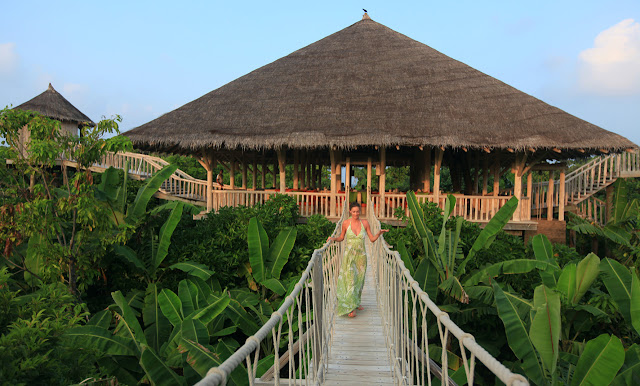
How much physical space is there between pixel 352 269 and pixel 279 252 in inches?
143

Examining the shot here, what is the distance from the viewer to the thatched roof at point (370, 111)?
1070cm

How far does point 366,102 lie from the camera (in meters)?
12.1

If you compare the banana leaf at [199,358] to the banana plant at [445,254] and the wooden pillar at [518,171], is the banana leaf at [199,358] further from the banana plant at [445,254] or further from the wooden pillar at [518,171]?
the wooden pillar at [518,171]

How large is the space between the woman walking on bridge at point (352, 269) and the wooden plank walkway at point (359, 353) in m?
0.16

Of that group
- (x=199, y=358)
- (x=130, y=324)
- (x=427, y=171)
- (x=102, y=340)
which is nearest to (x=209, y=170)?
(x=427, y=171)

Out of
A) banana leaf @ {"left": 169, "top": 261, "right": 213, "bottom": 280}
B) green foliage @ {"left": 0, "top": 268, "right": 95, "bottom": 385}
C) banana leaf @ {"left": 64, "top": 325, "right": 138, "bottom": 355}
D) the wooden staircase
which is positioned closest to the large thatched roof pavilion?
the wooden staircase

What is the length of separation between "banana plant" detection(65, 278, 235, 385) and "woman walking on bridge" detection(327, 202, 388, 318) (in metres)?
1.46

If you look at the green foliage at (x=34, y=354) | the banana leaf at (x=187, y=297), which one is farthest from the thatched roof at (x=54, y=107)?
the green foliage at (x=34, y=354)

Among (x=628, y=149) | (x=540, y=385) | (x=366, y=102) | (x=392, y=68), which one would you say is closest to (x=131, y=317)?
(x=540, y=385)

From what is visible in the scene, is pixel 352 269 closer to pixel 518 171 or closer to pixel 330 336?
pixel 330 336

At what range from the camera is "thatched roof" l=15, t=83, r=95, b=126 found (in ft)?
64.6

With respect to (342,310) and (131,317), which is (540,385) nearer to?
(342,310)

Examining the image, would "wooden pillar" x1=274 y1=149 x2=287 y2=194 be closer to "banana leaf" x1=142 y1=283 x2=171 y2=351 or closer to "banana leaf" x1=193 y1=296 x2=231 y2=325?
"banana leaf" x1=142 y1=283 x2=171 y2=351

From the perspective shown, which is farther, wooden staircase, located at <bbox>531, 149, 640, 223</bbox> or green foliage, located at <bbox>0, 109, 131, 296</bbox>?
wooden staircase, located at <bbox>531, 149, 640, 223</bbox>
